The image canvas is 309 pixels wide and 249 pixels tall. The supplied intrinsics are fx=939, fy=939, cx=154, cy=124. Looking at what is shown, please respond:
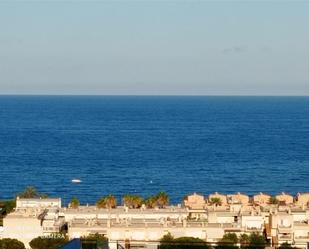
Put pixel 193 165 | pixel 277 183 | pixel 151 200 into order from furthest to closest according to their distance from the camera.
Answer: pixel 193 165 < pixel 277 183 < pixel 151 200

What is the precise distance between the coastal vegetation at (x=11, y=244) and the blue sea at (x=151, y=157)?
27458 mm

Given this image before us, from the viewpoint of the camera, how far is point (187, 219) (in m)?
38.5

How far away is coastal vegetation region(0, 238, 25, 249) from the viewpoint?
32.3 m

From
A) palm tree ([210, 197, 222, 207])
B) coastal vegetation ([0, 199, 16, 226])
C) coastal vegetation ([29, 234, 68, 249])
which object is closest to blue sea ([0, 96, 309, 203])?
coastal vegetation ([0, 199, 16, 226])

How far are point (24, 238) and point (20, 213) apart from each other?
2.19 metres

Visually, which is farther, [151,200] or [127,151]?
[127,151]

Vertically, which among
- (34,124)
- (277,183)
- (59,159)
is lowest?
(277,183)

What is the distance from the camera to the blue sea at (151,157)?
6906cm

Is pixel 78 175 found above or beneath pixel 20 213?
above

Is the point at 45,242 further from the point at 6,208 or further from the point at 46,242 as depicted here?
the point at 6,208

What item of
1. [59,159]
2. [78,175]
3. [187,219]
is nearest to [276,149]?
[59,159]

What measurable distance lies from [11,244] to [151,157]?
199 feet

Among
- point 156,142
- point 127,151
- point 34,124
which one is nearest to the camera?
point 127,151

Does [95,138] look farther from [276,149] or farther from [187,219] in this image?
[187,219]
